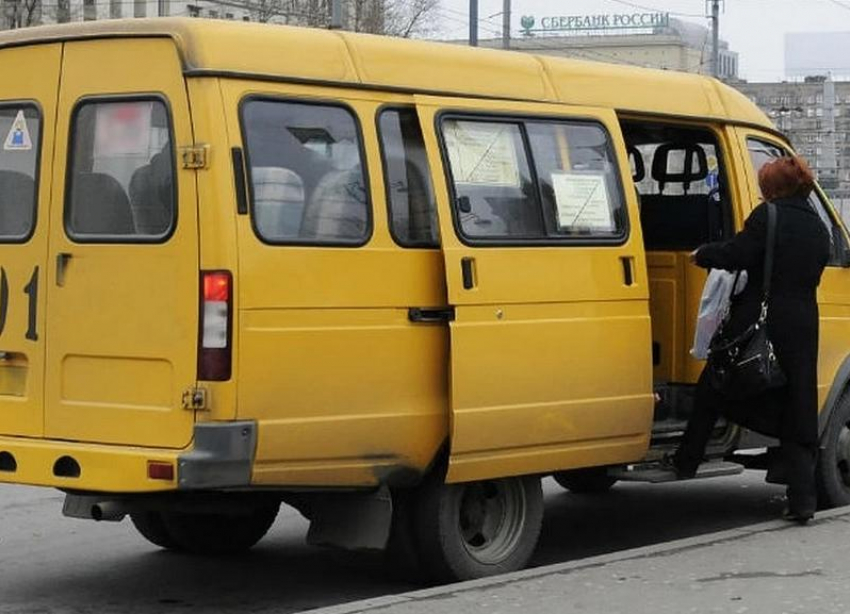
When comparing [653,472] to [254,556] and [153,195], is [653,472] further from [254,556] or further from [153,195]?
[153,195]

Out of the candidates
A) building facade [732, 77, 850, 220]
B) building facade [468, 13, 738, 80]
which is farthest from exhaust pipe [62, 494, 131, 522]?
building facade [468, 13, 738, 80]

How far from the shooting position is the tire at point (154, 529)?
9086mm

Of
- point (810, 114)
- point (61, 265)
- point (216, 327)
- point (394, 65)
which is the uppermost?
point (810, 114)

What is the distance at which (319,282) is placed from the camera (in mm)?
7402

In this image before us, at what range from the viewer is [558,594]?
7.34m

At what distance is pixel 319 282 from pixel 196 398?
75 cm

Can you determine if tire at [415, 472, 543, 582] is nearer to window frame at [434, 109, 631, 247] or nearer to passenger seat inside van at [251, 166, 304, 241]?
window frame at [434, 109, 631, 247]

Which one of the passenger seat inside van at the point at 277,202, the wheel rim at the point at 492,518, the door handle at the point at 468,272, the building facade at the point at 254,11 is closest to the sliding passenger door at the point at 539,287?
the door handle at the point at 468,272

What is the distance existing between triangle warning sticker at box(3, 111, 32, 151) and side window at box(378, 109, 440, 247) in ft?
5.31

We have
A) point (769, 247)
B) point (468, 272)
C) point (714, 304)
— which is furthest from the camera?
point (714, 304)

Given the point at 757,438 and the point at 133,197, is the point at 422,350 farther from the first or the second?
the point at 757,438

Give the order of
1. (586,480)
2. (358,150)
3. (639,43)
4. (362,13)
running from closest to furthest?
(358,150), (586,480), (362,13), (639,43)

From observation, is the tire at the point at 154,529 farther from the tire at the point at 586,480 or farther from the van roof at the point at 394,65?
the van roof at the point at 394,65

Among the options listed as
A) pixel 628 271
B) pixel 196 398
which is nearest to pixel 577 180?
pixel 628 271
